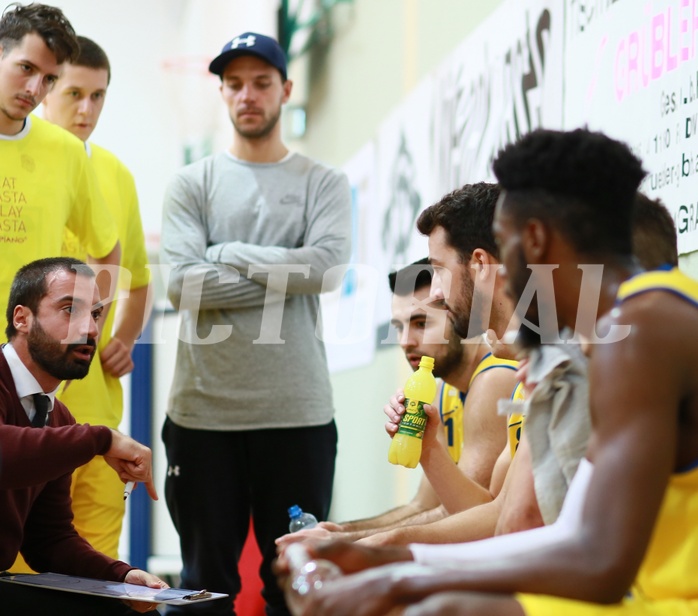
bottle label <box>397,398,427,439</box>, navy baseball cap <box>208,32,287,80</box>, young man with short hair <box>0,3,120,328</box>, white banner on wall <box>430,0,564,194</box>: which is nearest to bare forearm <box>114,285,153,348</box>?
young man with short hair <box>0,3,120,328</box>

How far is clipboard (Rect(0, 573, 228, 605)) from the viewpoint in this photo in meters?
2.25

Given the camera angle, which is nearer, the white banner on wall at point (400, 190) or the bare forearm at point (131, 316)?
the bare forearm at point (131, 316)

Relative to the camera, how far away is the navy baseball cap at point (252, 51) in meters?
3.62

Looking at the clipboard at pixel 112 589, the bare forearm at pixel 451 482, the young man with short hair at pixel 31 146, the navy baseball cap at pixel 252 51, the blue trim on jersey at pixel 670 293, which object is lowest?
the clipboard at pixel 112 589

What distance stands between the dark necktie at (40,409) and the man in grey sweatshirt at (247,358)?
80 centimetres

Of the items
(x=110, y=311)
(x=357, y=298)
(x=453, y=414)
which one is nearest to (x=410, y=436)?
(x=453, y=414)

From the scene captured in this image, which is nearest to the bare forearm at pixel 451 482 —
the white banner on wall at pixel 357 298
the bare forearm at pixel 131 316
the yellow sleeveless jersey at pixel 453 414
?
the yellow sleeveless jersey at pixel 453 414

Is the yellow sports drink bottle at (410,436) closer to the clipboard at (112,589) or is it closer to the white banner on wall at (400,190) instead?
the clipboard at (112,589)

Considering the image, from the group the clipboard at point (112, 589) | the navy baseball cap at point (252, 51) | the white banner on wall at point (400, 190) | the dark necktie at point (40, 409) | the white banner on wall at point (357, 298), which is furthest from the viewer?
the white banner on wall at point (357, 298)

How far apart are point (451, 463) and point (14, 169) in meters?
1.63

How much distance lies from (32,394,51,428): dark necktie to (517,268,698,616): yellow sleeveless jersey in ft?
5.57

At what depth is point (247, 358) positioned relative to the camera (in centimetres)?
343

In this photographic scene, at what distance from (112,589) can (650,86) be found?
1.92 metres

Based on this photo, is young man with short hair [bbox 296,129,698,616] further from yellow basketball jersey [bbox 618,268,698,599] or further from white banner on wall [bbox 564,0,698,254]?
white banner on wall [bbox 564,0,698,254]
